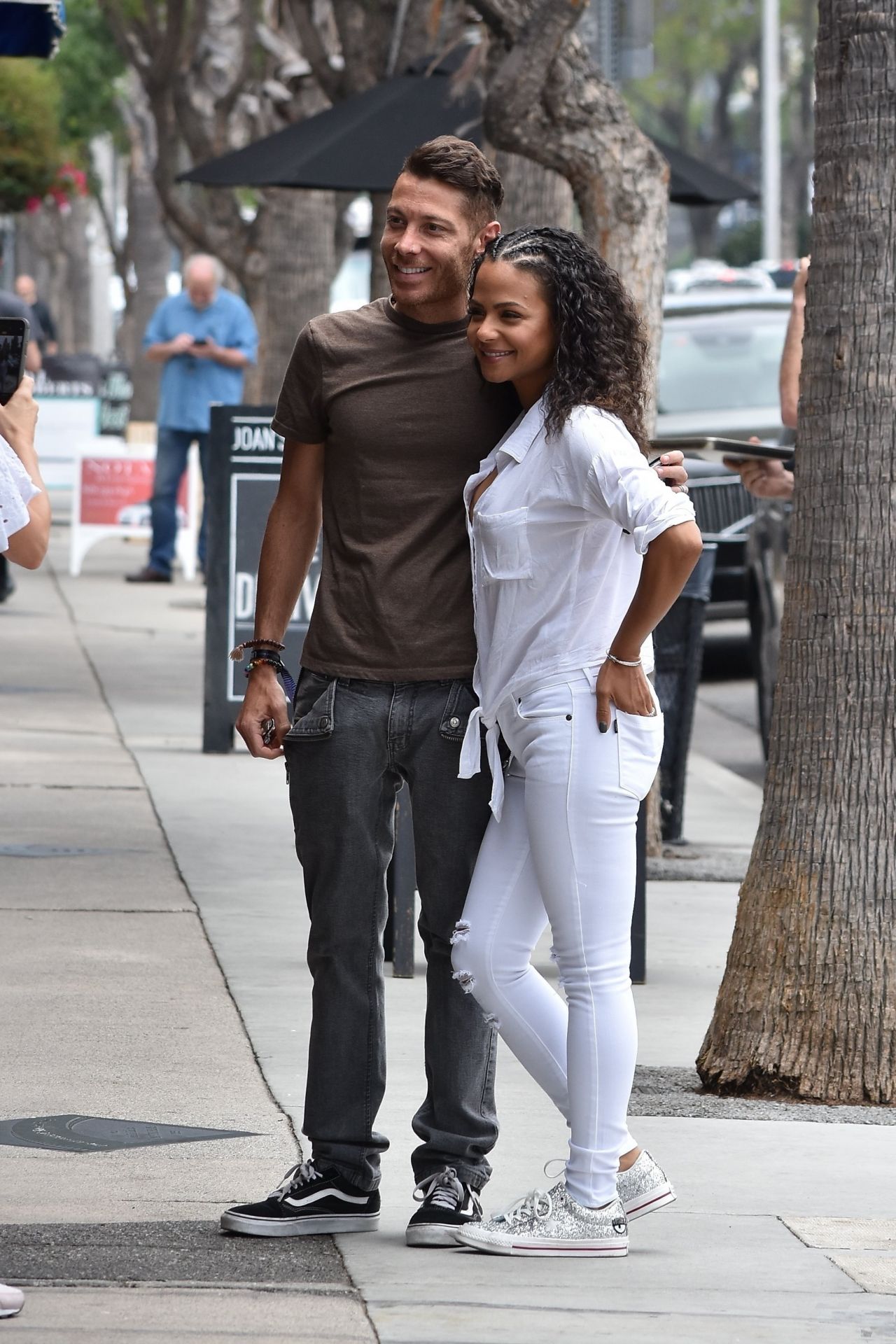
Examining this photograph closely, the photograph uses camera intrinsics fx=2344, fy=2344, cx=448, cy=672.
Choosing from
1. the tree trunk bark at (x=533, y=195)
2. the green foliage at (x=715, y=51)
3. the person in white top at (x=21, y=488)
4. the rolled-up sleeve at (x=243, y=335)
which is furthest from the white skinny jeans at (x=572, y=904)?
the green foliage at (x=715, y=51)

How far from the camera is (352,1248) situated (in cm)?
420

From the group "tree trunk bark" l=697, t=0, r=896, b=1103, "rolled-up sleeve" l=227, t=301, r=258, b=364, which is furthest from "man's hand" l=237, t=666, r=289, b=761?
"rolled-up sleeve" l=227, t=301, r=258, b=364

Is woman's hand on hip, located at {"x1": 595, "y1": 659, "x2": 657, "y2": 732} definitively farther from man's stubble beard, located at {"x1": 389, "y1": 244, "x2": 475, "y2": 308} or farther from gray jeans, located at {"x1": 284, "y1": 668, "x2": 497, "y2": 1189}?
man's stubble beard, located at {"x1": 389, "y1": 244, "x2": 475, "y2": 308}

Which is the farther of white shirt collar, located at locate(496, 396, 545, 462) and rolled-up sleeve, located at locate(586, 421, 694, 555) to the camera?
white shirt collar, located at locate(496, 396, 545, 462)

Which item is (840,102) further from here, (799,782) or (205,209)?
(205,209)

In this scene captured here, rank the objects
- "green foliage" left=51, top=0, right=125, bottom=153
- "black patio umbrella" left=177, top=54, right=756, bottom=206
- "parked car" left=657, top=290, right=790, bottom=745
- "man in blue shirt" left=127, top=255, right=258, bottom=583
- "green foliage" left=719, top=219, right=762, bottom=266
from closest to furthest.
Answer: "black patio umbrella" left=177, top=54, right=756, bottom=206, "parked car" left=657, top=290, right=790, bottom=745, "man in blue shirt" left=127, top=255, right=258, bottom=583, "green foliage" left=51, top=0, right=125, bottom=153, "green foliage" left=719, top=219, right=762, bottom=266

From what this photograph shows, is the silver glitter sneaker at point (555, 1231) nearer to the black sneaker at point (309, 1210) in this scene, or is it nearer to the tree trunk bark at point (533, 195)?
the black sneaker at point (309, 1210)

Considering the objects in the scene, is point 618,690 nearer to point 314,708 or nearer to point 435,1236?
point 314,708

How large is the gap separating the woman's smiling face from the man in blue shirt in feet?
37.0

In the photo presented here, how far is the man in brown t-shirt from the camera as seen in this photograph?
4.15m

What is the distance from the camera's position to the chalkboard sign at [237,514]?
935cm

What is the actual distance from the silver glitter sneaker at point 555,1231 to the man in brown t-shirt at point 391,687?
9 cm

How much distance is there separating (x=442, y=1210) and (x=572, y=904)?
0.63 m

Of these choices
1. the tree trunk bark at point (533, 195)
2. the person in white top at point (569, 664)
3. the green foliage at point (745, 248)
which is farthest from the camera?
the green foliage at point (745, 248)
